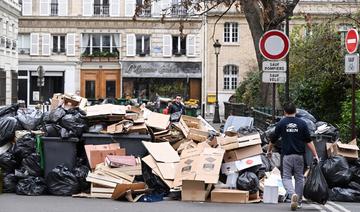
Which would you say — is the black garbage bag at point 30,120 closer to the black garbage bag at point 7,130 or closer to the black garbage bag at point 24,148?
the black garbage bag at point 7,130

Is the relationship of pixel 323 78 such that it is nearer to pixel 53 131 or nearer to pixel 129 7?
pixel 53 131

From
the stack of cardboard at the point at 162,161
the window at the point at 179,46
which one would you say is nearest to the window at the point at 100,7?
the window at the point at 179,46

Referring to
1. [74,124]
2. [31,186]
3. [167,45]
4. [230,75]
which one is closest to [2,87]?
[167,45]

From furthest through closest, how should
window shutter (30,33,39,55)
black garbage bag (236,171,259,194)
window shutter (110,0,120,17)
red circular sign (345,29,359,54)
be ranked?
1. window shutter (110,0,120,17)
2. window shutter (30,33,39,55)
3. red circular sign (345,29,359,54)
4. black garbage bag (236,171,259,194)

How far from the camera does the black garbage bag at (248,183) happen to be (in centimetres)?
1116

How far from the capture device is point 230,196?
11047mm

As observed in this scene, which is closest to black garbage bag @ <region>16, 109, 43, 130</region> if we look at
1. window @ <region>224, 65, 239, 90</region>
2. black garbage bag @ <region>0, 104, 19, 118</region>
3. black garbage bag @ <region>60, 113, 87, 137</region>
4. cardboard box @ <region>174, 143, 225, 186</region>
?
black garbage bag @ <region>0, 104, 19, 118</region>

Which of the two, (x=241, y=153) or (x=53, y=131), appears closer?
(x=241, y=153)

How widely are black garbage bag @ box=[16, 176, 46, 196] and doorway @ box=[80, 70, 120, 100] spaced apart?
42436 millimetres

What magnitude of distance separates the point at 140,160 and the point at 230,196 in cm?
175

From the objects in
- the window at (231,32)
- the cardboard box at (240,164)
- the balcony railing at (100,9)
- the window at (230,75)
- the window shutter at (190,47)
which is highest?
the balcony railing at (100,9)

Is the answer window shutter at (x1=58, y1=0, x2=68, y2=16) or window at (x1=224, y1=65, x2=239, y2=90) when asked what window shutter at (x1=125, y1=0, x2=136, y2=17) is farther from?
window at (x1=224, y1=65, x2=239, y2=90)

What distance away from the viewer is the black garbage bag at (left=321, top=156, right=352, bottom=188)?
11453mm

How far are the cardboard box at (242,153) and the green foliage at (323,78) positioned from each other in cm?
872
